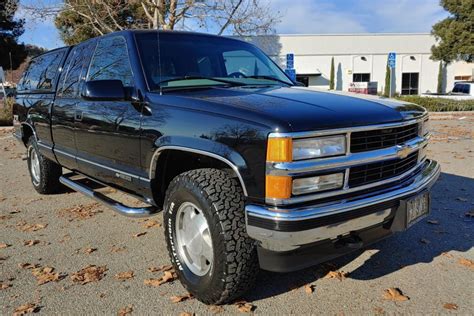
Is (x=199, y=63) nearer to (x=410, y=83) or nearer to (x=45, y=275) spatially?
(x=45, y=275)

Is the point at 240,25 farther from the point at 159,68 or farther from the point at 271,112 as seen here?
the point at 271,112

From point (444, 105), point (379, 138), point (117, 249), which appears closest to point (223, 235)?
point (379, 138)

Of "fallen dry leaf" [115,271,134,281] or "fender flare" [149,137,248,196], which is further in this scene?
"fallen dry leaf" [115,271,134,281]

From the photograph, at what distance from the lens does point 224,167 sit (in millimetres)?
3010

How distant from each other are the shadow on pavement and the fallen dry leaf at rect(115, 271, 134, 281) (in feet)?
3.43

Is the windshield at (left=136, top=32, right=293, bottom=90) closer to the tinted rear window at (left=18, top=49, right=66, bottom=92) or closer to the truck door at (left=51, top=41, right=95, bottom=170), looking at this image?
the truck door at (left=51, top=41, right=95, bottom=170)

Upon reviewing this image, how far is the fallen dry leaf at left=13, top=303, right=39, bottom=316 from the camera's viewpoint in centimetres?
299

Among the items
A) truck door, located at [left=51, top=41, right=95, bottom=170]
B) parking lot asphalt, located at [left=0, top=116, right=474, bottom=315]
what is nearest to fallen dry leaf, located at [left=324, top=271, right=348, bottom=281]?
parking lot asphalt, located at [left=0, top=116, right=474, bottom=315]

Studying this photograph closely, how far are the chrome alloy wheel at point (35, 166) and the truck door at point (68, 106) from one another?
116 cm

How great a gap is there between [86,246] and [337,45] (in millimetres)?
39063

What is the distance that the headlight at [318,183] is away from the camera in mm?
2471

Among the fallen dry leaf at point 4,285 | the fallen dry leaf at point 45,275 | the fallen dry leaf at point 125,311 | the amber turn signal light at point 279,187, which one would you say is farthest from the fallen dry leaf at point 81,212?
the amber turn signal light at point 279,187

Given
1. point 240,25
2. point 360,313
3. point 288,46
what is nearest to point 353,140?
point 360,313

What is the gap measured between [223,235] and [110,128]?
1.71 m
